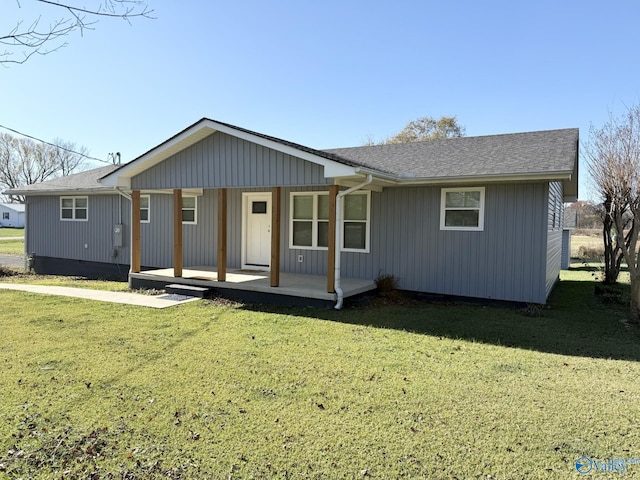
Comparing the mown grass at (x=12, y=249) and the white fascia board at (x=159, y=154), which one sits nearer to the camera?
the white fascia board at (x=159, y=154)

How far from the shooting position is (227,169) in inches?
334

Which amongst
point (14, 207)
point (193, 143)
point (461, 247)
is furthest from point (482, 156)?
point (14, 207)

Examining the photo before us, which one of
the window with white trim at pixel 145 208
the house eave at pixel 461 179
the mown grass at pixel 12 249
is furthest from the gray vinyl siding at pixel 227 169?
the mown grass at pixel 12 249

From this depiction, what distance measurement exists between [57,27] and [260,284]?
627cm

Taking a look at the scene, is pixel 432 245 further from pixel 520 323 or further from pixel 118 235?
pixel 118 235

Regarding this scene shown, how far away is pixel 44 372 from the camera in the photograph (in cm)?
436

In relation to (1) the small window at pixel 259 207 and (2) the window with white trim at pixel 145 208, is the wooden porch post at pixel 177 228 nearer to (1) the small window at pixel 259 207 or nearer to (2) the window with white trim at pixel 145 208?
(1) the small window at pixel 259 207

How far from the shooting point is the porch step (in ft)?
28.9

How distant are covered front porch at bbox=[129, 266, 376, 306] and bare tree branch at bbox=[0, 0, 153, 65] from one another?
5.57 m

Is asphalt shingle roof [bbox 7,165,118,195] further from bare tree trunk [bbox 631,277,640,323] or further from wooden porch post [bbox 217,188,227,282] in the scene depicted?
bare tree trunk [bbox 631,277,640,323]

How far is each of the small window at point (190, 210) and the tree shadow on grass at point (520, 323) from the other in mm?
4834

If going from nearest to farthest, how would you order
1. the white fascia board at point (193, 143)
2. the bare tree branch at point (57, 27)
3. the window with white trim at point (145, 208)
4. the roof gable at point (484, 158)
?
the bare tree branch at point (57, 27) → the white fascia board at point (193, 143) → the roof gable at point (484, 158) → the window with white trim at point (145, 208)

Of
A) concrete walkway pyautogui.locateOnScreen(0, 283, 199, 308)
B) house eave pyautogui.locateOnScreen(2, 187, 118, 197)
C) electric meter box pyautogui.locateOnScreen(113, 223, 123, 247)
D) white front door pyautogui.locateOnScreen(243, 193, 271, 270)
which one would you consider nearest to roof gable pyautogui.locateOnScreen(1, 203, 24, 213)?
house eave pyautogui.locateOnScreen(2, 187, 118, 197)

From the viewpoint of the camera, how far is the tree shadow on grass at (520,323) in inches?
223
